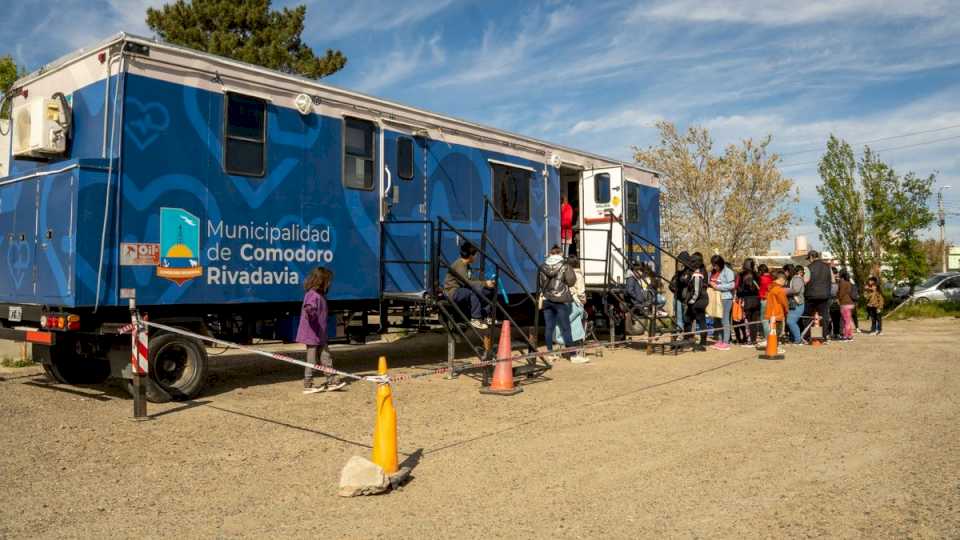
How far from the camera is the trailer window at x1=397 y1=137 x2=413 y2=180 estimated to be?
1020 cm

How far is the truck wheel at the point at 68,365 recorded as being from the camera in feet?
28.5

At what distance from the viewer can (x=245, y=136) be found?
27.9 ft

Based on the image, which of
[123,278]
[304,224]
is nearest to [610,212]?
[304,224]

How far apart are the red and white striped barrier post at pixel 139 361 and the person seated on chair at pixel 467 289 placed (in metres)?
3.81

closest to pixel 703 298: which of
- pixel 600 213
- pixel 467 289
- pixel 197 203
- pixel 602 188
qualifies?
pixel 600 213

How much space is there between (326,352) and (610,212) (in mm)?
6762

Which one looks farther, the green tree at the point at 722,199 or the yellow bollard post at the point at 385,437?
the green tree at the point at 722,199

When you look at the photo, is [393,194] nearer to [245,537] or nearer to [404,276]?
[404,276]

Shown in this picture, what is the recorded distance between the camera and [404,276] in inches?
404

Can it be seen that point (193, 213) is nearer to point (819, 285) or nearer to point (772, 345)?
point (772, 345)

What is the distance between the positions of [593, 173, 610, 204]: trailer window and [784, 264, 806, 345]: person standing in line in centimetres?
359

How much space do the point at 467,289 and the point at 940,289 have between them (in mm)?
21403

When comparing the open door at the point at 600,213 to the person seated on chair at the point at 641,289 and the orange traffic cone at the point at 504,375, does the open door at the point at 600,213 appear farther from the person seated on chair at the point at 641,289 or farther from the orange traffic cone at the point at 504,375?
the orange traffic cone at the point at 504,375

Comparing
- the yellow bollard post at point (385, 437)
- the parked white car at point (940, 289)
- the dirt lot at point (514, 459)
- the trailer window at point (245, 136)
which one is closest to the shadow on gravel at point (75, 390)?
the dirt lot at point (514, 459)
